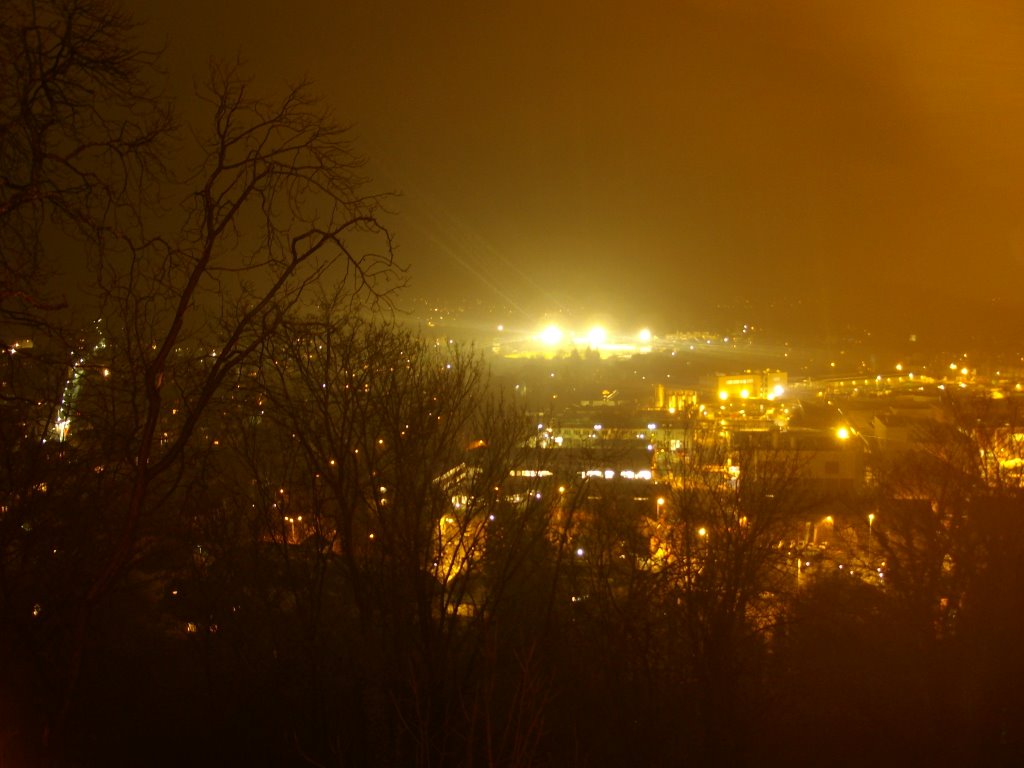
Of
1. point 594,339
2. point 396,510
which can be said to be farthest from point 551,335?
point 396,510

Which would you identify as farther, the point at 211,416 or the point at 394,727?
the point at 394,727

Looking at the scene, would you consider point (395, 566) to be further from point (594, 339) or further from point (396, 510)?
point (594, 339)

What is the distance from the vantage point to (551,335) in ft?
77.5

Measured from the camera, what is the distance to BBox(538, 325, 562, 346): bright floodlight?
22875mm

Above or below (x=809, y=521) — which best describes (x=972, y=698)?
below

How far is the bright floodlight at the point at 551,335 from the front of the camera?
75.0 feet

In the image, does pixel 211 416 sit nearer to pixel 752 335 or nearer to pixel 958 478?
pixel 958 478

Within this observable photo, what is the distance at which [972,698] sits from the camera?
780 cm

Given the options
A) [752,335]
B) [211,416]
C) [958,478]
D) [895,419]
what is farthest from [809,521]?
[752,335]

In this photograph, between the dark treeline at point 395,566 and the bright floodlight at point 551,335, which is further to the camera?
the bright floodlight at point 551,335

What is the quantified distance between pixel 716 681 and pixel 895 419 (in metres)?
10.0

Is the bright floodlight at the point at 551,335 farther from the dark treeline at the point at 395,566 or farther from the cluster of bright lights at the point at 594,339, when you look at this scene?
the dark treeline at the point at 395,566

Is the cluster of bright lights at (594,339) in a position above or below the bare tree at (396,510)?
above

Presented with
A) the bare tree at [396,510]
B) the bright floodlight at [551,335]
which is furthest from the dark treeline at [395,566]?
the bright floodlight at [551,335]
